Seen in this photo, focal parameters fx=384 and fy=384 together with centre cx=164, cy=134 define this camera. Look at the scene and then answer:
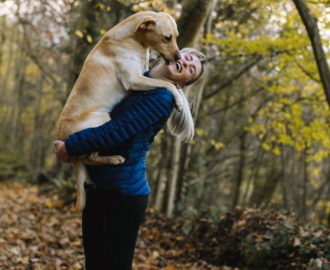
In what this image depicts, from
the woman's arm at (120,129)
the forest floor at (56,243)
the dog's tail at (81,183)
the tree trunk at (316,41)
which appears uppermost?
the tree trunk at (316,41)

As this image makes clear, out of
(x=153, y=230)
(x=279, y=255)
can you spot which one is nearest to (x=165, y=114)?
(x=279, y=255)

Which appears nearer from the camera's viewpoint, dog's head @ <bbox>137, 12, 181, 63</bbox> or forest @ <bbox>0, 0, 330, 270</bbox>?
dog's head @ <bbox>137, 12, 181, 63</bbox>

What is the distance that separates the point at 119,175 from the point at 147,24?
113cm

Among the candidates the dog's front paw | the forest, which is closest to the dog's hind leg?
the dog's front paw

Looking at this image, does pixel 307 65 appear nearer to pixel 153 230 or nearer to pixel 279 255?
pixel 279 255

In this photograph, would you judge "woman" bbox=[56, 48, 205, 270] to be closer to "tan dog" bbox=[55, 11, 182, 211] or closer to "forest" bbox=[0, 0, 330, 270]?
"tan dog" bbox=[55, 11, 182, 211]

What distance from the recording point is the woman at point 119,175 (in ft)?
6.06

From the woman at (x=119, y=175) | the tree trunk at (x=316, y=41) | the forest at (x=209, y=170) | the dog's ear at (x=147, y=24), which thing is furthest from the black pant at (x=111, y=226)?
the tree trunk at (x=316, y=41)

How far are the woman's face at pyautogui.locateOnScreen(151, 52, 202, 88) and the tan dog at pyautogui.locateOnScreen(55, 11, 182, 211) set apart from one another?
→ 0.23 ft

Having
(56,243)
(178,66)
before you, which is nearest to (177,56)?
(178,66)

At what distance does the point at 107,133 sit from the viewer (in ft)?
6.01

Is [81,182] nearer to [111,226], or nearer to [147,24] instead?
[111,226]

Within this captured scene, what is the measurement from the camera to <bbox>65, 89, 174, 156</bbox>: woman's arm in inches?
72.2

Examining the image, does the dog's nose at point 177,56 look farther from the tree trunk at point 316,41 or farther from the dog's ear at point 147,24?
the tree trunk at point 316,41
